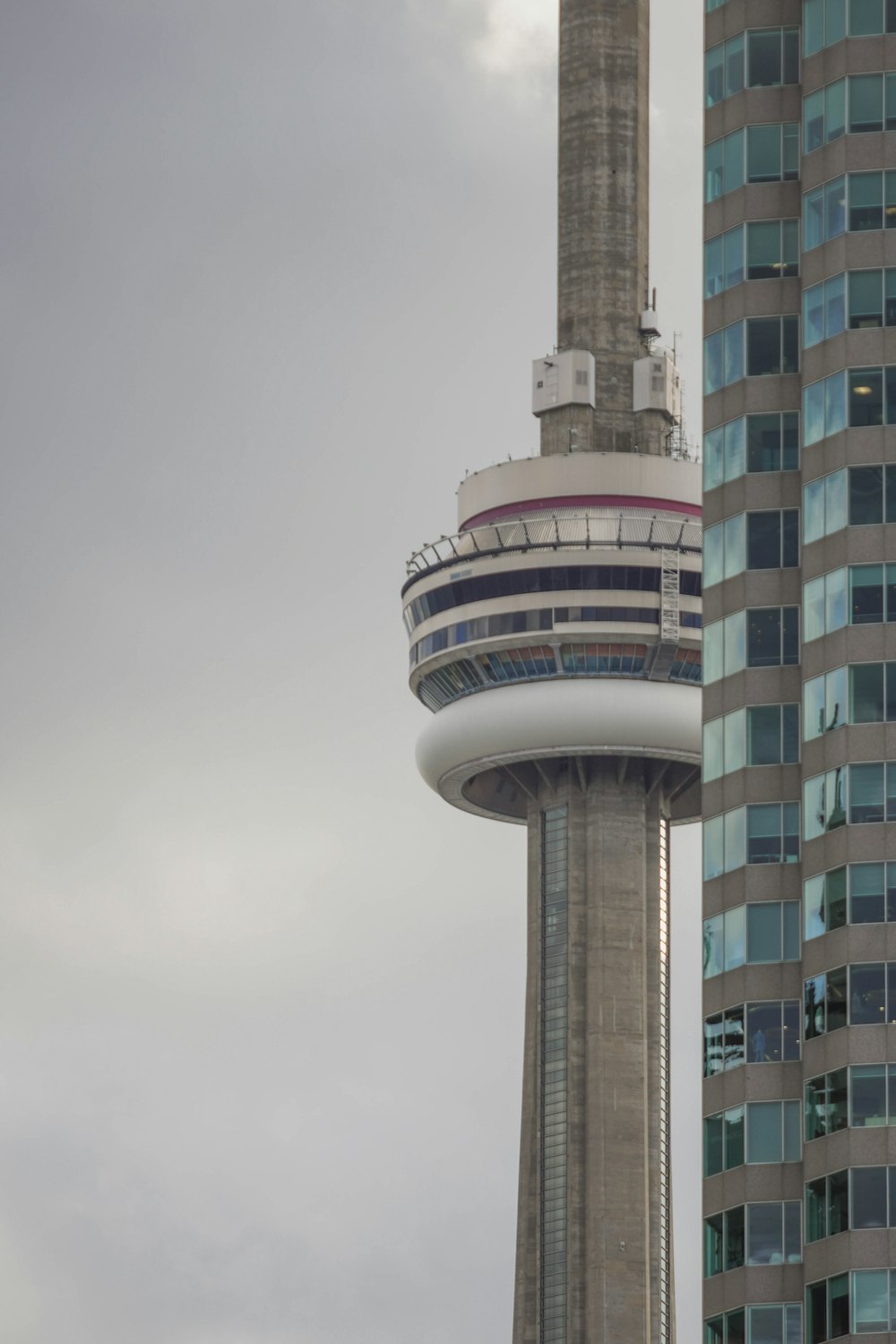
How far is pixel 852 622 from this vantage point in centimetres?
12875

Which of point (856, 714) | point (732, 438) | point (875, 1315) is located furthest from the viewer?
point (732, 438)

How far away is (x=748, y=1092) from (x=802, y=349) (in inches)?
1106

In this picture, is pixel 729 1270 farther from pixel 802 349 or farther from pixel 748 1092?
pixel 802 349

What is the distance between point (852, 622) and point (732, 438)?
1077 cm

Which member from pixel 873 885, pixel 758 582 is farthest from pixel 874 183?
pixel 873 885

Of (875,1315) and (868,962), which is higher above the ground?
(868,962)

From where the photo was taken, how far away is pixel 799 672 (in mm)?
130875

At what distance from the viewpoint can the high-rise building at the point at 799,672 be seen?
4843 inches

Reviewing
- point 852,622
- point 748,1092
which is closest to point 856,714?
point 852,622

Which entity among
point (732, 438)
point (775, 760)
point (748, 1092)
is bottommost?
point (748, 1092)

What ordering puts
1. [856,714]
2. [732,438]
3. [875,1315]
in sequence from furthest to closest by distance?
[732,438]
[856,714]
[875,1315]

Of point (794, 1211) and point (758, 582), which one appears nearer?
point (794, 1211)

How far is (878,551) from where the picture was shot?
129 metres

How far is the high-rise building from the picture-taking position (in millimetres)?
123000
